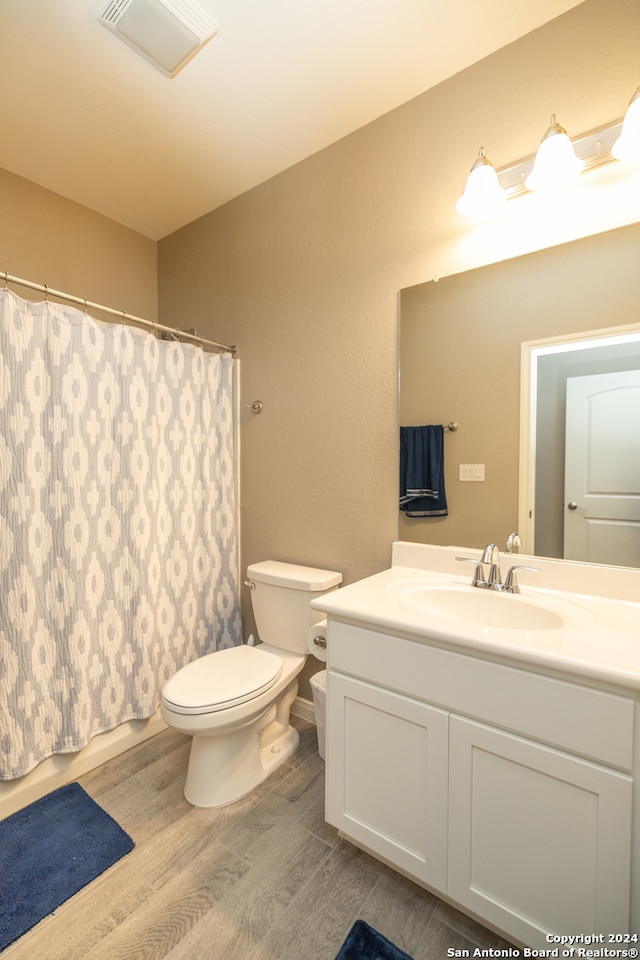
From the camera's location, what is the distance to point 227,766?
4.93 feet

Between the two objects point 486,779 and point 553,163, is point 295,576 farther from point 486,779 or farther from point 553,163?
point 553,163

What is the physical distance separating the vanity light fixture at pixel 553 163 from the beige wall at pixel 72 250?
189 centimetres

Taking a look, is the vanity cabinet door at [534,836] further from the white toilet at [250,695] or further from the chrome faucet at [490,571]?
the white toilet at [250,695]

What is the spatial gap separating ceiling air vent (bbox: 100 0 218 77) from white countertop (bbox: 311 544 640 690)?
71.3 inches

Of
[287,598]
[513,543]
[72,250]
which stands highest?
[72,250]

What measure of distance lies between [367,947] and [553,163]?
217 centimetres

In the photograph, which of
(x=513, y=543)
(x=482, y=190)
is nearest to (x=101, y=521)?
(x=513, y=543)

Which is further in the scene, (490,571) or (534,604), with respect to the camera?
(490,571)

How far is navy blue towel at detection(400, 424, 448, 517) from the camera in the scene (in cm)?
156

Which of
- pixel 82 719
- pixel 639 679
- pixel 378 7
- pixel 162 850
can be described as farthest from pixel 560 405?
pixel 82 719

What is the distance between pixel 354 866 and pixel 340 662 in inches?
25.3

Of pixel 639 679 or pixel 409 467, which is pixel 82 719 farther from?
pixel 639 679

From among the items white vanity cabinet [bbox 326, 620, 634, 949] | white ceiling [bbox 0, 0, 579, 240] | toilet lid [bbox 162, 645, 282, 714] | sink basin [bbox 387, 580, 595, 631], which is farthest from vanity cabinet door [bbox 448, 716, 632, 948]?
white ceiling [bbox 0, 0, 579, 240]

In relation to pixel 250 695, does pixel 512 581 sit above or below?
above
